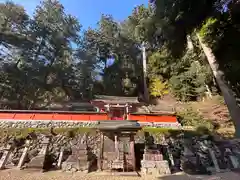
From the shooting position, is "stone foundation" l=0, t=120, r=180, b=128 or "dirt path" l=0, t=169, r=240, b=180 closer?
"dirt path" l=0, t=169, r=240, b=180

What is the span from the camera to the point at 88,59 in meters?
29.1

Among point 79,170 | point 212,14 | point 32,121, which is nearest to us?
point 212,14

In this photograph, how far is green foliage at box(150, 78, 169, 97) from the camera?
28.7 m

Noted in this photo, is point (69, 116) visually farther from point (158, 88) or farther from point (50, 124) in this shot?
point (158, 88)

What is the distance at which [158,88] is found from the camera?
29.0m

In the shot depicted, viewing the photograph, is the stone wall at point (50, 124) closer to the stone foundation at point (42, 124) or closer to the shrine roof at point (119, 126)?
the stone foundation at point (42, 124)

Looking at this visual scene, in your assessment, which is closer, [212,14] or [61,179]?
[212,14]

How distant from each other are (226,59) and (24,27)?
24276 millimetres

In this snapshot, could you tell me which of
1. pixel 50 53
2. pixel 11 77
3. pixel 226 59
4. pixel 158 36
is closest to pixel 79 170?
pixel 158 36

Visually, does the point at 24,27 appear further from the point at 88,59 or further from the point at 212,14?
the point at 212,14

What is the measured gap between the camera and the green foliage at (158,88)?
94.2 feet

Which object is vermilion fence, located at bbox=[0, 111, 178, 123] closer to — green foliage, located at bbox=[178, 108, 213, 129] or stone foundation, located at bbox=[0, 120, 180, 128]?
stone foundation, located at bbox=[0, 120, 180, 128]

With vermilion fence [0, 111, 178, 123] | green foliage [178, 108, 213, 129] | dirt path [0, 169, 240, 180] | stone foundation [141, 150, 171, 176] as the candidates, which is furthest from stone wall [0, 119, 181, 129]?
stone foundation [141, 150, 171, 176]

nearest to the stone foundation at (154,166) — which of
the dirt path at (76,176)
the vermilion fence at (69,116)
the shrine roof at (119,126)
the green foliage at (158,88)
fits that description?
the dirt path at (76,176)
